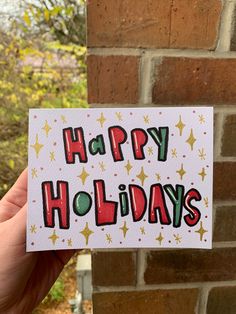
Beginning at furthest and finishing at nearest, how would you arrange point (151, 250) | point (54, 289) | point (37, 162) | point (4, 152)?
point (4, 152)
point (54, 289)
point (151, 250)
point (37, 162)

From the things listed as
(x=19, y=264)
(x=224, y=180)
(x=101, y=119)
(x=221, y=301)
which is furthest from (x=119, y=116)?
(x=221, y=301)

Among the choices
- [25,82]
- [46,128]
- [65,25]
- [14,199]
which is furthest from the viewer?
[65,25]

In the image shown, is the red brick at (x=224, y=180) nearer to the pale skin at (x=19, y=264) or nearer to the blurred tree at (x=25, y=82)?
the pale skin at (x=19, y=264)

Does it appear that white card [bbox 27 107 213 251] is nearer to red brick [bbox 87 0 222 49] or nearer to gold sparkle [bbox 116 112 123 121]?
gold sparkle [bbox 116 112 123 121]

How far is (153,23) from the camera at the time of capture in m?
0.65

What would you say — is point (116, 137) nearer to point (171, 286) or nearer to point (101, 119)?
point (101, 119)

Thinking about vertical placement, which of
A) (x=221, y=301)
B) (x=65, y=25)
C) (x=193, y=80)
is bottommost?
(x=221, y=301)

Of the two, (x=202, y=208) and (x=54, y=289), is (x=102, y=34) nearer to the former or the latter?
(x=202, y=208)

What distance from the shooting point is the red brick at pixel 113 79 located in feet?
2.14

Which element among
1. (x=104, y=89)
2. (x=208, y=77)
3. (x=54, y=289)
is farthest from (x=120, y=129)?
(x=54, y=289)

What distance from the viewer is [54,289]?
2.20 meters

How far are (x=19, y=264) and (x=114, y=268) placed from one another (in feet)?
0.61

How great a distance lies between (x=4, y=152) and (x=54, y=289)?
1.00 metres

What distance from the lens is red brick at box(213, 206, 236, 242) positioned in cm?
73
